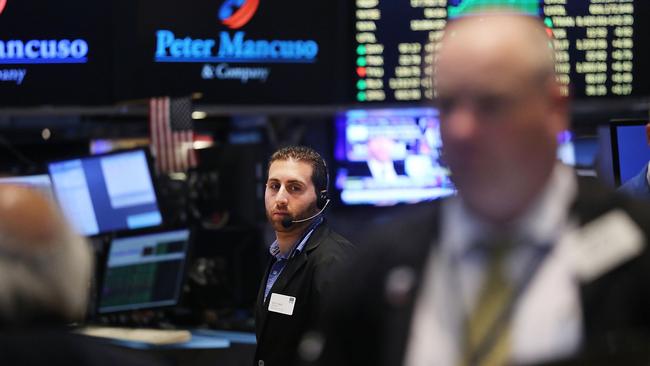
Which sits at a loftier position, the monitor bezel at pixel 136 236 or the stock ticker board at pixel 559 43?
the stock ticker board at pixel 559 43

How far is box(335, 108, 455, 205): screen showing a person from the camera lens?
7.34 metres

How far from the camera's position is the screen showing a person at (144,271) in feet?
17.5

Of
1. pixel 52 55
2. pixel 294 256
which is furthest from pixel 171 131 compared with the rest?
pixel 294 256

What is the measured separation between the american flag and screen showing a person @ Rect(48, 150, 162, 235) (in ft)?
1.04

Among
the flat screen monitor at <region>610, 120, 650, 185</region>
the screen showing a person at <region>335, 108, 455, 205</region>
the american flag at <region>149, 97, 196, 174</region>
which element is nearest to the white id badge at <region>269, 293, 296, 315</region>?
the flat screen monitor at <region>610, 120, 650, 185</region>

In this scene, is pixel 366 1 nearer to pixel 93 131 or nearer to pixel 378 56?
pixel 378 56

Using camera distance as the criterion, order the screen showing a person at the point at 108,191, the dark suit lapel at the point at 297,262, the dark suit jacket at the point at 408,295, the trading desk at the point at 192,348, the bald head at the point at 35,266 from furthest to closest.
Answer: the screen showing a person at the point at 108,191, the trading desk at the point at 192,348, the dark suit lapel at the point at 297,262, the bald head at the point at 35,266, the dark suit jacket at the point at 408,295

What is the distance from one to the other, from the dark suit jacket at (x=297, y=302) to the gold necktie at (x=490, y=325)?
2074 millimetres

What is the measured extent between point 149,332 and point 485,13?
4.01m

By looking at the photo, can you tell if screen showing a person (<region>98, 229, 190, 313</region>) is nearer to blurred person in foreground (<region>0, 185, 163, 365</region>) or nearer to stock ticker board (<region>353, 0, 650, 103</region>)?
stock ticker board (<region>353, 0, 650, 103</region>)

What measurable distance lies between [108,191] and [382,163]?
2.28m

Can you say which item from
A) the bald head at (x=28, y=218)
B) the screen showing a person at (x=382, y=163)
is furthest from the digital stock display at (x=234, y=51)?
the bald head at (x=28, y=218)

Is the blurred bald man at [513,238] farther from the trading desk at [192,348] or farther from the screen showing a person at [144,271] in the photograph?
the screen showing a person at [144,271]

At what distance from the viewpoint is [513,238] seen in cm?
133
